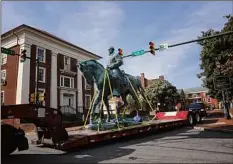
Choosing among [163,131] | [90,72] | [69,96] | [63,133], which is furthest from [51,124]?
[69,96]

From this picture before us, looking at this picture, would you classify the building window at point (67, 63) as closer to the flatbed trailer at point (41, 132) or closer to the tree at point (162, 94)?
the tree at point (162, 94)

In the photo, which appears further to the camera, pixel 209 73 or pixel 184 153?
pixel 209 73

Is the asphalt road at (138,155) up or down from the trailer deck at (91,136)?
down

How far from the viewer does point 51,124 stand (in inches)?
377

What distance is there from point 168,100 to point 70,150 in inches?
1652

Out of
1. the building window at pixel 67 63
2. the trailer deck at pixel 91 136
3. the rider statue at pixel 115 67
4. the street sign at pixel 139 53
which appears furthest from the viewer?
the building window at pixel 67 63

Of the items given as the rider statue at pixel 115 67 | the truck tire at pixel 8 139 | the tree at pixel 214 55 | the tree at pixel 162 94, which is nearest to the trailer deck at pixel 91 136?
the truck tire at pixel 8 139

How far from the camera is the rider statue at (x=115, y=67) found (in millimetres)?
14461

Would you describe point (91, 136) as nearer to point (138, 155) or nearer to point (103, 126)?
point (103, 126)

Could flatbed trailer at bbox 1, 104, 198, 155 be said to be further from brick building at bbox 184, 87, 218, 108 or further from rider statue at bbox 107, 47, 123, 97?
brick building at bbox 184, 87, 218, 108

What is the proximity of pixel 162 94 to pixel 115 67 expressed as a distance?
36563 mm

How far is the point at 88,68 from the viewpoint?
13398mm

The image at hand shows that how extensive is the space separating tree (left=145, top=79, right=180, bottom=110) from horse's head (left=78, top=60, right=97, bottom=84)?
119 feet

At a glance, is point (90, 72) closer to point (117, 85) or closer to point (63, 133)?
point (117, 85)
